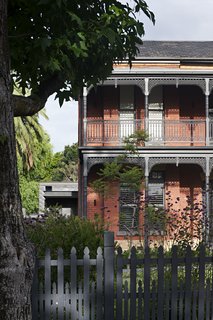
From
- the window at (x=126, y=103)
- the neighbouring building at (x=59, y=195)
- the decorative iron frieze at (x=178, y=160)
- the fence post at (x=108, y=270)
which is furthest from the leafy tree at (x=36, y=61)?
the neighbouring building at (x=59, y=195)

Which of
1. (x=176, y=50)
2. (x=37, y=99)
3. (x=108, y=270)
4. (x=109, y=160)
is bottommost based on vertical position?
(x=108, y=270)

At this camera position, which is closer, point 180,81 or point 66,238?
point 66,238

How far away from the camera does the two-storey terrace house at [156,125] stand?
22562 mm

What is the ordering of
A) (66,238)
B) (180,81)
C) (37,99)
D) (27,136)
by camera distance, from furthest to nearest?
(27,136) → (180,81) → (66,238) → (37,99)

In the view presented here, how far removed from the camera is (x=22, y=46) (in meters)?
7.58

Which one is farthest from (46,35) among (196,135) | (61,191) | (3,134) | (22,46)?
(61,191)

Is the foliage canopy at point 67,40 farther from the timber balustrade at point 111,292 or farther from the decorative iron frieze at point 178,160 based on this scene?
the decorative iron frieze at point 178,160

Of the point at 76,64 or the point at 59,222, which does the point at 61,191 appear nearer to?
the point at 59,222

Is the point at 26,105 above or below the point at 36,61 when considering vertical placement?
below

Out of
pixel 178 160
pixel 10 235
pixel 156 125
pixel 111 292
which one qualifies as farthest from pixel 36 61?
pixel 156 125

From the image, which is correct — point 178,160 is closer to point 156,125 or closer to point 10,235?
point 156,125

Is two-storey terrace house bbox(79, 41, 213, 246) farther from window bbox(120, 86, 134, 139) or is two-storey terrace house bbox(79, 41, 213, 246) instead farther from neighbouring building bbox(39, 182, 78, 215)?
neighbouring building bbox(39, 182, 78, 215)

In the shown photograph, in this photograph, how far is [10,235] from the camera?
5.84 meters

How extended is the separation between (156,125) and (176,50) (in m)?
3.86
